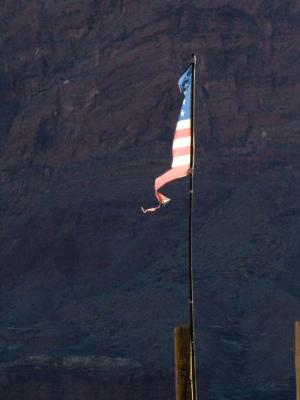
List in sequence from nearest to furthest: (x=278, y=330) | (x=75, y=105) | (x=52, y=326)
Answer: (x=278, y=330), (x=52, y=326), (x=75, y=105)

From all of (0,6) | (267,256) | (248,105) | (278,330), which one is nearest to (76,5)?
(0,6)

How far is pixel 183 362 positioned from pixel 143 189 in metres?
106

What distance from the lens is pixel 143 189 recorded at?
129 meters

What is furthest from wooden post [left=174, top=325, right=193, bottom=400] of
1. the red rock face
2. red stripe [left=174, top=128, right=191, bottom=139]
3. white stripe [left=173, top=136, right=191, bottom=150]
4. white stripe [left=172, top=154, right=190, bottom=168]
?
the red rock face

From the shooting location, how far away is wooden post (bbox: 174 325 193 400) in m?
22.8

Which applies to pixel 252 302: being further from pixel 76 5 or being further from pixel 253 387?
pixel 76 5

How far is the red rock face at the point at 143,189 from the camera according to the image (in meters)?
113

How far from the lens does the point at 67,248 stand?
130 m

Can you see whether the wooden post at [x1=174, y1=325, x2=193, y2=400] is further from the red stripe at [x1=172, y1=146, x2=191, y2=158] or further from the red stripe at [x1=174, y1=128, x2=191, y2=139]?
the red stripe at [x1=174, y1=128, x2=191, y2=139]

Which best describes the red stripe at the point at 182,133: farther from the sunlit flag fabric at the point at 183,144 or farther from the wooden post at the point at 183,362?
the wooden post at the point at 183,362

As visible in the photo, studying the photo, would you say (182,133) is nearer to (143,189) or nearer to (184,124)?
(184,124)

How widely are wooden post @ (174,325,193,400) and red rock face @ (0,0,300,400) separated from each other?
273ft

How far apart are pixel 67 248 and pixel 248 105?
17.5 meters

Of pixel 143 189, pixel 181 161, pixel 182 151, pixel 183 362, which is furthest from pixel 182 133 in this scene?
pixel 143 189
